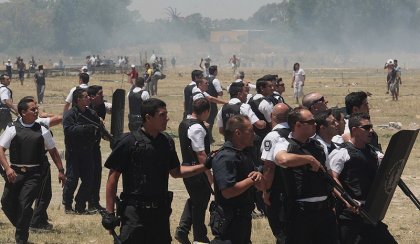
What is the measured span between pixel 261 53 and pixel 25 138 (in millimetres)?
132990

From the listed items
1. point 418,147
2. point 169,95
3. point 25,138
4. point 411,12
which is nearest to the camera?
point 25,138

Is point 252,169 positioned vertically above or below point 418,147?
above

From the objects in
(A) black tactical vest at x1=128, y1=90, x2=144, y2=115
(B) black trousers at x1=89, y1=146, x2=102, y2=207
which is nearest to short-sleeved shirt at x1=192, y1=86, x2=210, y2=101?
(A) black tactical vest at x1=128, y1=90, x2=144, y2=115

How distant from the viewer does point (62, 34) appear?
153000 mm

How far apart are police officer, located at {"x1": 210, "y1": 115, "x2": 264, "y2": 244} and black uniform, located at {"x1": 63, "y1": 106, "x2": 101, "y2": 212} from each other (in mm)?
5139

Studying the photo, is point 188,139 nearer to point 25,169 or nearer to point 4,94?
point 25,169

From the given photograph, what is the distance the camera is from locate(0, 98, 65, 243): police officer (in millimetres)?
9984

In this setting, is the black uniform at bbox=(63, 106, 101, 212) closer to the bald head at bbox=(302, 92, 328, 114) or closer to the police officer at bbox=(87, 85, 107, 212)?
the police officer at bbox=(87, 85, 107, 212)

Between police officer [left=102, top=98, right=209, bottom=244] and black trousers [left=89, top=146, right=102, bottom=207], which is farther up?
police officer [left=102, top=98, right=209, bottom=244]

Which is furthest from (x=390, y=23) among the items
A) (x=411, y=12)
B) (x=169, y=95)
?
(x=169, y=95)

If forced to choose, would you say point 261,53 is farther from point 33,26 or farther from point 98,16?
point 33,26

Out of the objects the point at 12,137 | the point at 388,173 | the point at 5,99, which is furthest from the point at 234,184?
the point at 5,99

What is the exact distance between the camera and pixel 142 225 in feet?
23.5

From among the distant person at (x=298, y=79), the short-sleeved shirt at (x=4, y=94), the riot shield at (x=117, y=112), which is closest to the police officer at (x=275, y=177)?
the riot shield at (x=117, y=112)
